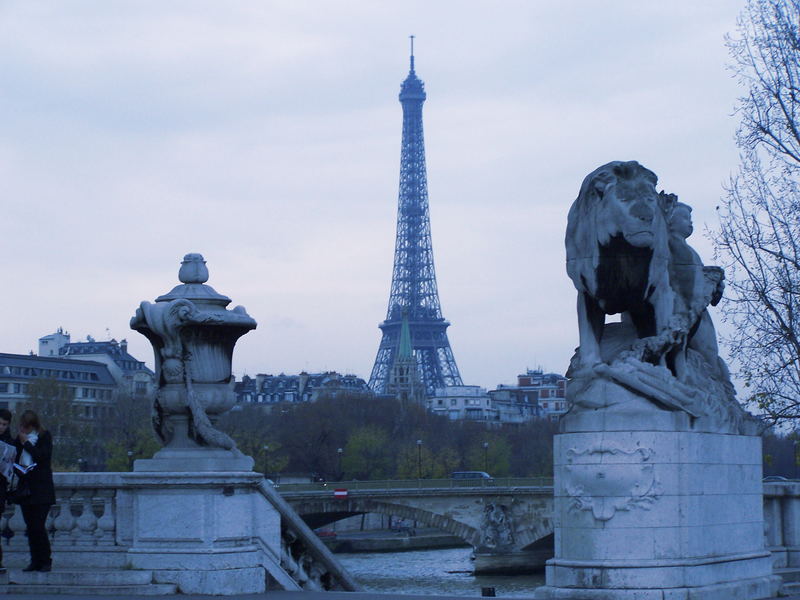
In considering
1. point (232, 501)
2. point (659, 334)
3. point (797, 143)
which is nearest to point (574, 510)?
point (659, 334)

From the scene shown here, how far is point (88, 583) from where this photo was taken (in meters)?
12.9

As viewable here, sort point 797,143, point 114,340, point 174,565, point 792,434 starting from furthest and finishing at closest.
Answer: point 114,340
point 792,434
point 797,143
point 174,565

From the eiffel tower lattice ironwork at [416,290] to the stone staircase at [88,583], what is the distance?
532 feet

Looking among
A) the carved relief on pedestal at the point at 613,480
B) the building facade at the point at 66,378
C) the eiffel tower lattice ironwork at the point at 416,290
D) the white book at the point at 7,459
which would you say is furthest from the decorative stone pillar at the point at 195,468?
the eiffel tower lattice ironwork at the point at 416,290

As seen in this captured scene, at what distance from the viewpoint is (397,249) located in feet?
592

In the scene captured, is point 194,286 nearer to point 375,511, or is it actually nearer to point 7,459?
point 7,459

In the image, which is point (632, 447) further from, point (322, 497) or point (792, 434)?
point (322, 497)

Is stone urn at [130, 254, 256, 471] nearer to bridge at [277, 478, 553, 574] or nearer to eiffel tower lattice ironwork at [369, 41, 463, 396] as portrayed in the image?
bridge at [277, 478, 553, 574]

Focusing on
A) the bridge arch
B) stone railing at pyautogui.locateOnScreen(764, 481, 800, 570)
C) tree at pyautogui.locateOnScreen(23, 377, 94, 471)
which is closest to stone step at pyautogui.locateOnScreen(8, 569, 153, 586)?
stone railing at pyautogui.locateOnScreen(764, 481, 800, 570)

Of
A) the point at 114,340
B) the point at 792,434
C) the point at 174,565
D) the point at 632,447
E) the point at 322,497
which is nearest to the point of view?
the point at 632,447

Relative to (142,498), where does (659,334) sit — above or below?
above

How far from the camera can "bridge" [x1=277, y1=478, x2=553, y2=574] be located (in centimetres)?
7181

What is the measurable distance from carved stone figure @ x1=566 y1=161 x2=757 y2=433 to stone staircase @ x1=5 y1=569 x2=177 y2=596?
4290 millimetres

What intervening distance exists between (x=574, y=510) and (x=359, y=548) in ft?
244
